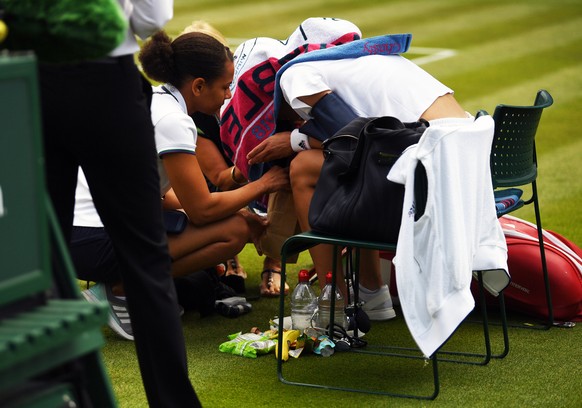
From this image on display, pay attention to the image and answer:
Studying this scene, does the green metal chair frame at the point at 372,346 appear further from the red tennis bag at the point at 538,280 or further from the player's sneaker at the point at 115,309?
the player's sneaker at the point at 115,309

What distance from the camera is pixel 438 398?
3.82m

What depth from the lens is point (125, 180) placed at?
2.88 metres

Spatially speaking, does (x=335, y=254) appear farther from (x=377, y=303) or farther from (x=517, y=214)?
(x=517, y=214)

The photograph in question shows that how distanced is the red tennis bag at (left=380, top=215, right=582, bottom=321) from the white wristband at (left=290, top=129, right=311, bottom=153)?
1052mm

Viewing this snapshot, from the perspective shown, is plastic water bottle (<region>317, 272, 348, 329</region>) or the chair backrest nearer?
the chair backrest

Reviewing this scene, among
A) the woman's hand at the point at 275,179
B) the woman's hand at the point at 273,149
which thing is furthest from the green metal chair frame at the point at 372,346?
the woman's hand at the point at 273,149

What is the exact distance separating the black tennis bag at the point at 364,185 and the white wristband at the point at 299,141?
0.51 m

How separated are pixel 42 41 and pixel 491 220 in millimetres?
2218

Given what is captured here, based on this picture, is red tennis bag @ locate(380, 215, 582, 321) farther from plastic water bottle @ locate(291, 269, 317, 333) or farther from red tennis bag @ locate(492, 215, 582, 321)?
plastic water bottle @ locate(291, 269, 317, 333)

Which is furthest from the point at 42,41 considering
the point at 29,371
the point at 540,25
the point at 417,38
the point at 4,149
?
the point at 540,25

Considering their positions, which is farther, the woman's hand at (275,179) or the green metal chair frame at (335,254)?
the woman's hand at (275,179)

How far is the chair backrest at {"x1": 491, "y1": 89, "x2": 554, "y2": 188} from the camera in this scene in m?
4.30

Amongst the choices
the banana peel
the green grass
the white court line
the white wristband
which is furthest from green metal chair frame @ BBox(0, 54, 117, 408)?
the white court line

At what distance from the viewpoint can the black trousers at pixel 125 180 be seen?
2.80 m
